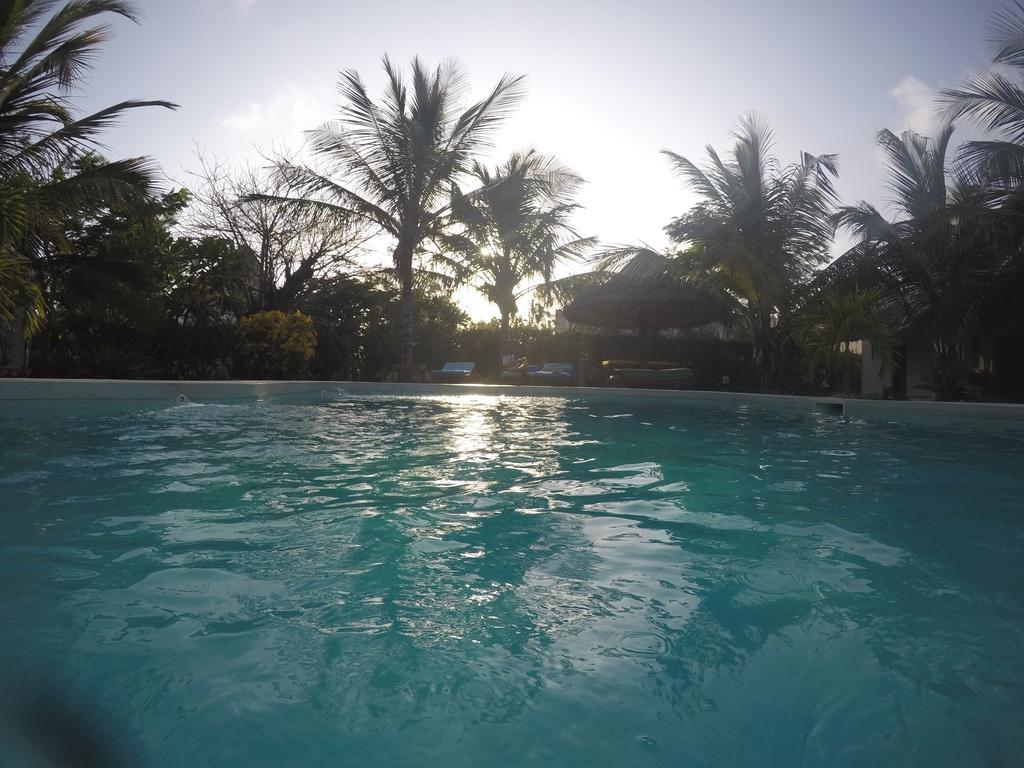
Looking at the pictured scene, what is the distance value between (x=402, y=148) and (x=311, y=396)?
6.36 m

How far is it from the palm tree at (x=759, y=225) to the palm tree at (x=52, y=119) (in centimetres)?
1176

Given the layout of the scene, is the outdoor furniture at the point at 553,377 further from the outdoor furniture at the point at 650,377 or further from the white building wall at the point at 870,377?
the white building wall at the point at 870,377

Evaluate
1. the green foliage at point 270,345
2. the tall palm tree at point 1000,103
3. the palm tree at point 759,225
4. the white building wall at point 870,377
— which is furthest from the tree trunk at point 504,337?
the tall palm tree at point 1000,103

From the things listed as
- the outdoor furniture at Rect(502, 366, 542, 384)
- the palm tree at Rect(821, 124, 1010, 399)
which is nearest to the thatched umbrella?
the outdoor furniture at Rect(502, 366, 542, 384)

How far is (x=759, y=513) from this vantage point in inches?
154

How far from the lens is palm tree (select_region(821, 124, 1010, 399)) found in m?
11.9

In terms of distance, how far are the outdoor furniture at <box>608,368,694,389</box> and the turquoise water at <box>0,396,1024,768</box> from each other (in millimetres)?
10064

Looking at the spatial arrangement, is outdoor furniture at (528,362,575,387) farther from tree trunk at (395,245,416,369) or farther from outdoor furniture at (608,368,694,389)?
tree trunk at (395,245,416,369)

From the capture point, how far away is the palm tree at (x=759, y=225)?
1422cm

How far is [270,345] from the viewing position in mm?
14078

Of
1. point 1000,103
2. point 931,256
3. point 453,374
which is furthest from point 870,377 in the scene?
point 453,374

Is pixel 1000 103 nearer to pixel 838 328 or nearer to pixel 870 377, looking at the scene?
pixel 838 328

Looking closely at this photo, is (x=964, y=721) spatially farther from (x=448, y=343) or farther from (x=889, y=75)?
(x=448, y=343)

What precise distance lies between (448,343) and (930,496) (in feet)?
55.2
